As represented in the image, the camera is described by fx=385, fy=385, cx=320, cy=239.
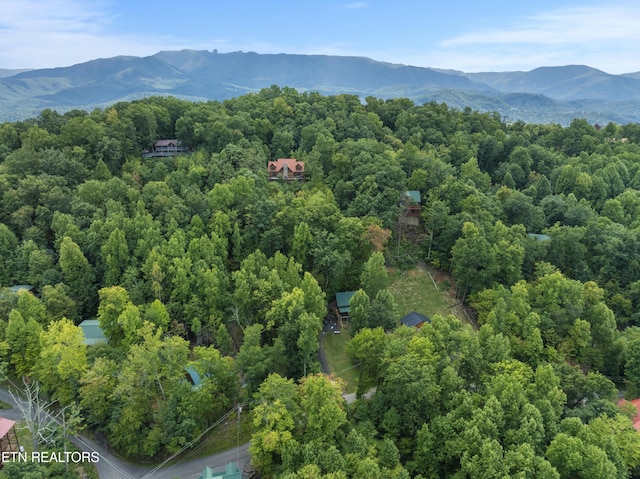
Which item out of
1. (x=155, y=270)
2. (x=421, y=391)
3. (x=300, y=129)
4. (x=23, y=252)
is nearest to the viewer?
(x=421, y=391)

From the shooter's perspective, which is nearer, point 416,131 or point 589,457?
point 589,457

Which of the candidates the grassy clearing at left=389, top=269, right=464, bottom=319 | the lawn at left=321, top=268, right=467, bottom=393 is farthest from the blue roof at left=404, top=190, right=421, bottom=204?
the grassy clearing at left=389, top=269, right=464, bottom=319

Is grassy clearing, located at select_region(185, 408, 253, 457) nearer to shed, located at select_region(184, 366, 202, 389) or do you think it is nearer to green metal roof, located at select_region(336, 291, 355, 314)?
shed, located at select_region(184, 366, 202, 389)

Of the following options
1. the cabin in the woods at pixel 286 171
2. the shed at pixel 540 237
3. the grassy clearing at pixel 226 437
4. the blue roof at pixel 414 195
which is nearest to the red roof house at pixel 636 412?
the shed at pixel 540 237

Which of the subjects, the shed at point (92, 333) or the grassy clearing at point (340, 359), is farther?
the grassy clearing at point (340, 359)

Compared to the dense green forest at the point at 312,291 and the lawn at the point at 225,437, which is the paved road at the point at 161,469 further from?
the dense green forest at the point at 312,291

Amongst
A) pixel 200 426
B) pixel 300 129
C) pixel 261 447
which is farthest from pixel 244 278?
pixel 300 129

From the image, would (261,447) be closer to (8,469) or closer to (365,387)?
(365,387)
